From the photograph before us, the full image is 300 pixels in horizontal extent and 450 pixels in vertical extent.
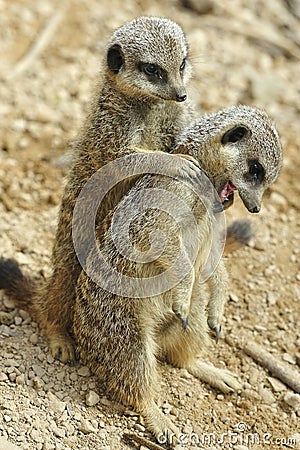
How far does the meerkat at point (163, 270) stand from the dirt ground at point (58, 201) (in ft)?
0.50

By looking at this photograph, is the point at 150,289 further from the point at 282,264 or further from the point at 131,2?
the point at 131,2

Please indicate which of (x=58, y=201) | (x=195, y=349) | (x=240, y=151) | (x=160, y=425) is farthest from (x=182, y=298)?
(x=58, y=201)

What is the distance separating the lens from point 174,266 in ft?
10.5

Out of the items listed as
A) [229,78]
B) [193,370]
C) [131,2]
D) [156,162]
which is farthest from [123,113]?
[131,2]

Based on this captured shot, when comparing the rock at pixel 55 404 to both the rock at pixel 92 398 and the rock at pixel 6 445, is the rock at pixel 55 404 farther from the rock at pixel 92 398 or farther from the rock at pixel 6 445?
the rock at pixel 6 445

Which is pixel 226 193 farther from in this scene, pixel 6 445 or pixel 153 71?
pixel 6 445

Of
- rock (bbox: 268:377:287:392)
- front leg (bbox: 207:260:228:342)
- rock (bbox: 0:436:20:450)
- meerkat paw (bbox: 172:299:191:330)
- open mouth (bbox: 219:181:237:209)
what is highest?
open mouth (bbox: 219:181:237:209)

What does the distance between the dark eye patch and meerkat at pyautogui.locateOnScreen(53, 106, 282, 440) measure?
31 cm

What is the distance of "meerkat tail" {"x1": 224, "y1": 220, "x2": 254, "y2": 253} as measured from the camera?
396 centimetres

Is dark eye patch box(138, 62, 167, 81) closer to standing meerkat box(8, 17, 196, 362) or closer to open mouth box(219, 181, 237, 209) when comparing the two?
standing meerkat box(8, 17, 196, 362)

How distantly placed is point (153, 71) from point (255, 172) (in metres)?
0.78

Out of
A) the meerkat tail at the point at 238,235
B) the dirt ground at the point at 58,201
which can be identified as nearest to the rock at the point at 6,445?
the dirt ground at the point at 58,201

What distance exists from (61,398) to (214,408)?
75 centimetres

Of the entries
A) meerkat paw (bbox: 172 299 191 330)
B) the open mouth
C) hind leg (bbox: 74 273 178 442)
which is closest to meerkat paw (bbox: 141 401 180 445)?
hind leg (bbox: 74 273 178 442)
